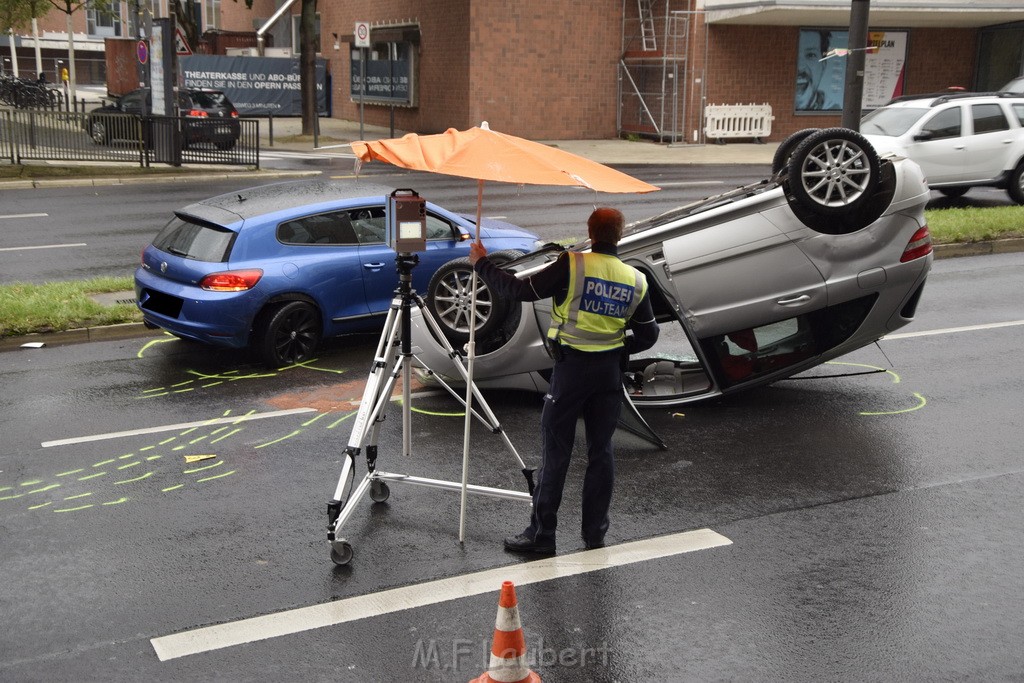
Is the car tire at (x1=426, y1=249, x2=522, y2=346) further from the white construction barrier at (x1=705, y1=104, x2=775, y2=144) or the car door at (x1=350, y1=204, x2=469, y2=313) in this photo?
the white construction barrier at (x1=705, y1=104, x2=775, y2=144)

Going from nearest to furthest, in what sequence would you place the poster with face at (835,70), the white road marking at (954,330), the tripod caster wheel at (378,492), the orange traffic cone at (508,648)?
1. the orange traffic cone at (508,648)
2. the tripod caster wheel at (378,492)
3. the white road marking at (954,330)
4. the poster with face at (835,70)

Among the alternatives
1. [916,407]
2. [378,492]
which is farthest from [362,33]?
[378,492]

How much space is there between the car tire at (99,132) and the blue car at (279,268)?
14999 mm

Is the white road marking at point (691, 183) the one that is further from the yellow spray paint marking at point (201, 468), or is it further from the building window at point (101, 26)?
the building window at point (101, 26)

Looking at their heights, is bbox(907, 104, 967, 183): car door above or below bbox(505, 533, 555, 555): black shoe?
above

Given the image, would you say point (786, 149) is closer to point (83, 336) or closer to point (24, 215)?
point (83, 336)

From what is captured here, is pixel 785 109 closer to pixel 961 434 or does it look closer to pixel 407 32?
pixel 407 32

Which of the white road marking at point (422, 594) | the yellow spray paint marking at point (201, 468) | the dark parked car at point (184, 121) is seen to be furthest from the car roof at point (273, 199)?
the dark parked car at point (184, 121)

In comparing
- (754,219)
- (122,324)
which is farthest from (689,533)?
(122,324)

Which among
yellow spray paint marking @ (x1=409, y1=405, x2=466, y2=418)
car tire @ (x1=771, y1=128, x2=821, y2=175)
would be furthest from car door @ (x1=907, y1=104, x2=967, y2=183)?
yellow spray paint marking @ (x1=409, y1=405, x2=466, y2=418)

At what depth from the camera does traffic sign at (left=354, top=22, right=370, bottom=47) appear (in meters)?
30.0

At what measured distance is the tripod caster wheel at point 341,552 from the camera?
18.4 ft

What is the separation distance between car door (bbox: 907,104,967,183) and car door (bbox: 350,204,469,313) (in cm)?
1113

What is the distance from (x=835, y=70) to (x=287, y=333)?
29633 mm
